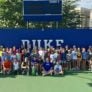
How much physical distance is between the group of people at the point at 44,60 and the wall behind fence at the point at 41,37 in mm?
445

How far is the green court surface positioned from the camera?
1803 centimetres

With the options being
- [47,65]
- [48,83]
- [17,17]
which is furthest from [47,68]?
[17,17]

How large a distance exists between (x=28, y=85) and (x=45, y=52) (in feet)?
14.8

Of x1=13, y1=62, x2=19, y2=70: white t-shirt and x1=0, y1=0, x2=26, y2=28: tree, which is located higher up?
x1=0, y1=0, x2=26, y2=28: tree

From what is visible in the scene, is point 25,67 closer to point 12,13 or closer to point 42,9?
point 42,9

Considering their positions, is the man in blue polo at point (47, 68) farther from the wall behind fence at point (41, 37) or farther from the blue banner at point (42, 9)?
the blue banner at point (42, 9)

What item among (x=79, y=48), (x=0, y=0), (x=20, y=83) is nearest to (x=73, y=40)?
(x=79, y=48)

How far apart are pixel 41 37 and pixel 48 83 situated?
557 cm

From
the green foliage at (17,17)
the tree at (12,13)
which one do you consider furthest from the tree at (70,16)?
the tree at (12,13)

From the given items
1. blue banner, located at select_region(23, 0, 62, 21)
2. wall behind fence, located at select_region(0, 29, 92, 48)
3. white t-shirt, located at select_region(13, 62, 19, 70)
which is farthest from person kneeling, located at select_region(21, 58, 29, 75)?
blue banner, located at select_region(23, 0, 62, 21)

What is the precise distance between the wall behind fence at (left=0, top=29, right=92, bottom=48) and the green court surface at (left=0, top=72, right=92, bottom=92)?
296 centimetres

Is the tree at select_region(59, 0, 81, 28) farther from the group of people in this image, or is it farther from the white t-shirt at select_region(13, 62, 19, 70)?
the white t-shirt at select_region(13, 62, 19, 70)

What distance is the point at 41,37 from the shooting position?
80.9ft

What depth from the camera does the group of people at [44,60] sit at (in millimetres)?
22188
